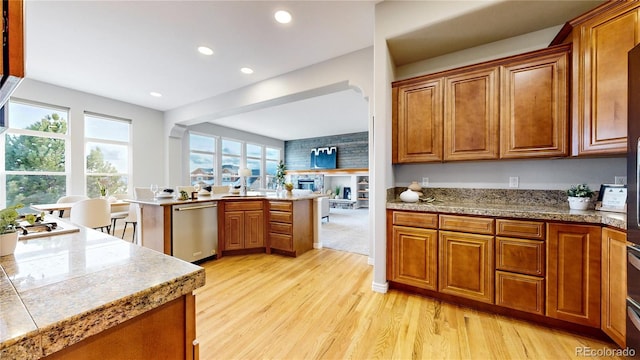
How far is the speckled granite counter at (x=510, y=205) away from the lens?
177 centimetres

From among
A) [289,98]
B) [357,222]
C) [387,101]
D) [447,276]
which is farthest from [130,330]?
[357,222]

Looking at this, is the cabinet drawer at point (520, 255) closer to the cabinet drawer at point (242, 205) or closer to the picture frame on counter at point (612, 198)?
the picture frame on counter at point (612, 198)

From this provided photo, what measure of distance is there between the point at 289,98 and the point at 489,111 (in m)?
2.82

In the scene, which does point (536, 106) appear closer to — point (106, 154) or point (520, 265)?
point (520, 265)

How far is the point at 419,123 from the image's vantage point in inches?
104

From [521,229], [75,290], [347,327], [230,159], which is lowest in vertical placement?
[347,327]

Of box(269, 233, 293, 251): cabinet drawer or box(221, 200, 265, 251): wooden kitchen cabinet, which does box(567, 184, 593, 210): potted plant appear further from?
box(221, 200, 265, 251): wooden kitchen cabinet

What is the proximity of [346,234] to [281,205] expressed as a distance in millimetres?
1993

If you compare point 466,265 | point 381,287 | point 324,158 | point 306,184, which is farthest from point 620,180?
point 306,184

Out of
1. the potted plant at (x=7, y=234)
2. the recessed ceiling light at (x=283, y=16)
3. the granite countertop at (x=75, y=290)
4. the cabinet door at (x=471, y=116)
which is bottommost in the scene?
the granite countertop at (x=75, y=290)

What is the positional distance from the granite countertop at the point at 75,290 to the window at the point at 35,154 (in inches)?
196

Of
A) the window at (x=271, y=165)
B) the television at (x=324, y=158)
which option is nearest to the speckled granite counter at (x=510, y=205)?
the television at (x=324, y=158)

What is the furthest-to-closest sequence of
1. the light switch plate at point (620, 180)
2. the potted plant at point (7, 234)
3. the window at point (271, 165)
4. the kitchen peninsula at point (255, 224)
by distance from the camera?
the window at point (271, 165) < the kitchen peninsula at point (255, 224) < the light switch plate at point (620, 180) < the potted plant at point (7, 234)

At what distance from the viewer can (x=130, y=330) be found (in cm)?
61
